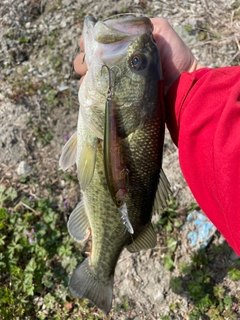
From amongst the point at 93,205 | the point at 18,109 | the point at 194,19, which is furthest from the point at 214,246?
the point at 194,19

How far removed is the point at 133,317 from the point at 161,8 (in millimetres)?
3358

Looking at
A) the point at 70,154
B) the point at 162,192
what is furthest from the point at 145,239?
the point at 70,154

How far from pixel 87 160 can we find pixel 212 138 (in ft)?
2.08

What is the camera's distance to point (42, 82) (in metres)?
3.89

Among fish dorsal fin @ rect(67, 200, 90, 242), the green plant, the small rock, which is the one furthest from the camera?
the small rock

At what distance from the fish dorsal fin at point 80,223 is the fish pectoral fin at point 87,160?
43cm

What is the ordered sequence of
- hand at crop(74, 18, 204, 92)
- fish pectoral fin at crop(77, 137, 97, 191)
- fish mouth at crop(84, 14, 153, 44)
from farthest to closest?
hand at crop(74, 18, 204, 92)
fish pectoral fin at crop(77, 137, 97, 191)
fish mouth at crop(84, 14, 153, 44)

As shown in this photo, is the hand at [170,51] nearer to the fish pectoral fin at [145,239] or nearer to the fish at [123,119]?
the fish at [123,119]

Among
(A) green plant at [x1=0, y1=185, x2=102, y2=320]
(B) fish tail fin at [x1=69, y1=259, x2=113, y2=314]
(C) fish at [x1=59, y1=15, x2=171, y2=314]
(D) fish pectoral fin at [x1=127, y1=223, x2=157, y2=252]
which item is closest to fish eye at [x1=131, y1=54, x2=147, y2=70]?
(C) fish at [x1=59, y1=15, x2=171, y2=314]

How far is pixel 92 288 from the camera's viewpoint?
2.41m

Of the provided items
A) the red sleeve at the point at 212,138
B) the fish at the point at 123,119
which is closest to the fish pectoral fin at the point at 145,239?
the fish at the point at 123,119

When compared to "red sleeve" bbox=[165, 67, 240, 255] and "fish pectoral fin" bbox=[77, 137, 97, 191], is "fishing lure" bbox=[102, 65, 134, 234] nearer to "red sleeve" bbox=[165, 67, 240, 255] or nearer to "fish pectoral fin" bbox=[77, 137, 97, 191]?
"fish pectoral fin" bbox=[77, 137, 97, 191]

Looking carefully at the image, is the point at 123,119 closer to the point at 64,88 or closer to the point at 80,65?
the point at 80,65

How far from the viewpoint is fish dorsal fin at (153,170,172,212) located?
6.36 ft
